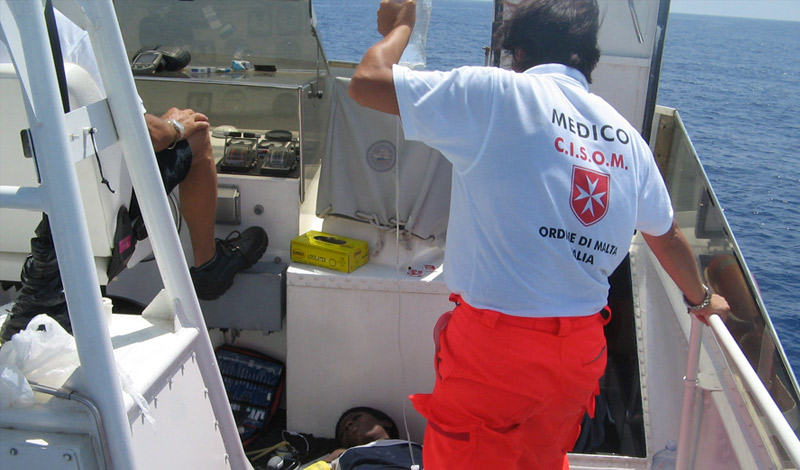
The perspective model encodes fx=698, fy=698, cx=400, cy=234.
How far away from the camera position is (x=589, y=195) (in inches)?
65.9

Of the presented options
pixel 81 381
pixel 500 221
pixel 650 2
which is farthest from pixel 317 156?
pixel 81 381

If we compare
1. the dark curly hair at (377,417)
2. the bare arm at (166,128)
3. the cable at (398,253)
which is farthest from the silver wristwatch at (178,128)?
the dark curly hair at (377,417)

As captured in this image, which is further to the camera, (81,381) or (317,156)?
(317,156)

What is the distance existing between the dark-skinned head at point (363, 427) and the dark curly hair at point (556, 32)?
5.59ft

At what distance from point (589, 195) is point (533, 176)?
0.15 m

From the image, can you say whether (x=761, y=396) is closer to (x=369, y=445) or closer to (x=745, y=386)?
(x=745, y=386)

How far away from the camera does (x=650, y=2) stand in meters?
3.68

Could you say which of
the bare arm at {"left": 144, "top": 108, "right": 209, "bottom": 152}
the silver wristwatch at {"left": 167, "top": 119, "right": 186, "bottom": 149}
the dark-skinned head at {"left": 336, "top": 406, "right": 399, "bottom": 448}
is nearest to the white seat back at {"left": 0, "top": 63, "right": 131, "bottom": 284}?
the bare arm at {"left": 144, "top": 108, "right": 209, "bottom": 152}

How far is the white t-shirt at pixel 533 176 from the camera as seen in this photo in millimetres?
1631

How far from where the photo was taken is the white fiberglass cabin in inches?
49.8

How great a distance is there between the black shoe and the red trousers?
1.32 m

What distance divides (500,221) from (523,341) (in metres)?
0.31

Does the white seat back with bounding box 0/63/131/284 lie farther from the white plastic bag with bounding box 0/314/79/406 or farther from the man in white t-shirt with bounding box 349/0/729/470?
the man in white t-shirt with bounding box 349/0/729/470

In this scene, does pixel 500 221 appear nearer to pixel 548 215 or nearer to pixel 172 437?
pixel 548 215
